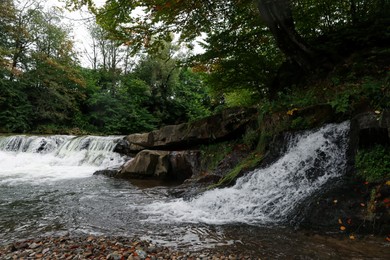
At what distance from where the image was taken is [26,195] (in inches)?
281

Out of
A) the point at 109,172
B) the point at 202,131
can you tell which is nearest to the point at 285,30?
the point at 202,131

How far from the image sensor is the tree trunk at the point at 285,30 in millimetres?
7656

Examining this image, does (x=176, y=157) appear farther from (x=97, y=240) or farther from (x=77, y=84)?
(x=77, y=84)

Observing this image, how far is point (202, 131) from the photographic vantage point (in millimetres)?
10117

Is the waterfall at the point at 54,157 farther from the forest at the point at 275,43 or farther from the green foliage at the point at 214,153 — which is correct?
the forest at the point at 275,43

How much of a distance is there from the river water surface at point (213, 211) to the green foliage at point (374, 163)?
1.65 feet

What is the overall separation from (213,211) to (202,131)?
15.7ft

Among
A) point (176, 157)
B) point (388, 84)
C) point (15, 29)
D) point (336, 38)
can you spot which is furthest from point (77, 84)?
point (388, 84)

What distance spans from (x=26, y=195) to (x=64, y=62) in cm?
2098

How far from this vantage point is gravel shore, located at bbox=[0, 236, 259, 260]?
343cm

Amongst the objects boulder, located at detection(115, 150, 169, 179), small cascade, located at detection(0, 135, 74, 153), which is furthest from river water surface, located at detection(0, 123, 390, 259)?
small cascade, located at detection(0, 135, 74, 153)

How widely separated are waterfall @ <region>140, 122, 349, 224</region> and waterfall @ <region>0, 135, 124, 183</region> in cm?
618

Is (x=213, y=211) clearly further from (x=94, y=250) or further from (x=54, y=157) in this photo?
(x=54, y=157)

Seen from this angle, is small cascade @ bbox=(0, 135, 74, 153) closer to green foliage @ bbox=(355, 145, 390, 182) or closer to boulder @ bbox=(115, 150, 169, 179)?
boulder @ bbox=(115, 150, 169, 179)
